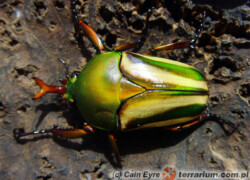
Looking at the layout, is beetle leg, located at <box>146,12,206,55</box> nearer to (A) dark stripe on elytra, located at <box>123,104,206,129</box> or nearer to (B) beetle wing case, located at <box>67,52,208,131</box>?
(B) beetle wing case, located at <box>67,52,208,131</box>

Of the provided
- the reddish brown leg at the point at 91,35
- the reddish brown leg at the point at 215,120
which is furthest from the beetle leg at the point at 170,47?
the reddish brown leg at the point at 215,120

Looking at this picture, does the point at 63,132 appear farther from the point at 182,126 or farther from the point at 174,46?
the point at 174,46

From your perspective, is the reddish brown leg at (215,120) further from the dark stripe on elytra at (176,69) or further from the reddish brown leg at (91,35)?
the reddish brown leg at (91,35)

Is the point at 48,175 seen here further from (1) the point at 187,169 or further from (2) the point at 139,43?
(2) the point at 139,43

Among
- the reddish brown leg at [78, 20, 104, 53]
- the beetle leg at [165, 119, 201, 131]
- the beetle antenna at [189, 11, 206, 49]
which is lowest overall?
the beetle leg at [165, 119, 201, 131]

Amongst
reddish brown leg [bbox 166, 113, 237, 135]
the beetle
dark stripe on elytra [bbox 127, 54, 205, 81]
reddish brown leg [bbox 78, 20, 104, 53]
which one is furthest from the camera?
reddish brown leg [bbox 78, 20, 104, 53]

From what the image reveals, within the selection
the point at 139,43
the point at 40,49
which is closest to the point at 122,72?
the point at 139,43

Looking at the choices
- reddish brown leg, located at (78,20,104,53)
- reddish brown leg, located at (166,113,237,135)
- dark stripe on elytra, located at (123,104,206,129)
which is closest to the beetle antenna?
dark stripe on elytra, located at (123,104,206,129)
